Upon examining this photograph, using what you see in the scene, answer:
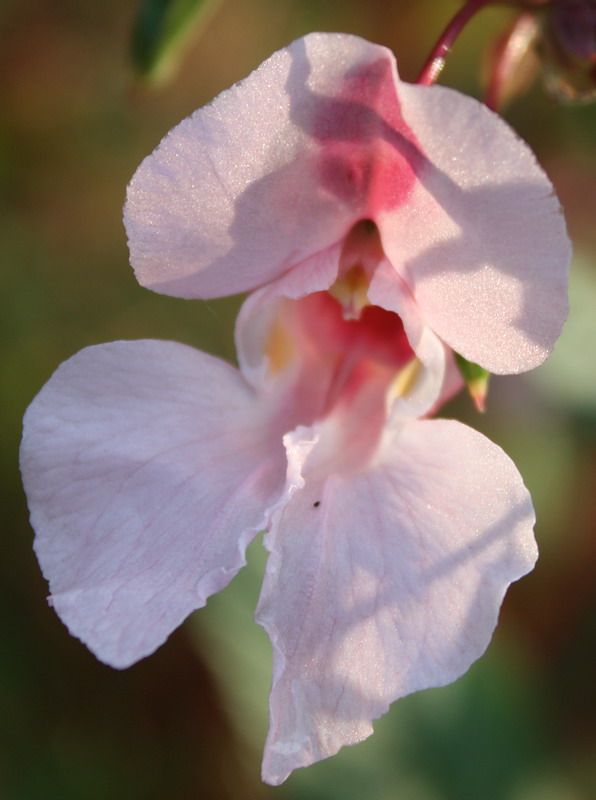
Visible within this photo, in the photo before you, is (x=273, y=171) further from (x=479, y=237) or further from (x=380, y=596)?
(x=380, y=596)

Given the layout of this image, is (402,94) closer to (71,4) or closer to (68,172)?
(68,172)

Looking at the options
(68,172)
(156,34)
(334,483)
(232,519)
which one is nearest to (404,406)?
(334,483)

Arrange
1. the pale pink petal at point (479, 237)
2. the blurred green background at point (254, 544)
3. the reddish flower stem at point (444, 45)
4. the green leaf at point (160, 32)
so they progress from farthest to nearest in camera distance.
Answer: the blurred green background at point (254, 544) → the green leaf at point (160, 32) → the reddish flower stem at point (444, 45) → the pale pink petal at point (479, 237)

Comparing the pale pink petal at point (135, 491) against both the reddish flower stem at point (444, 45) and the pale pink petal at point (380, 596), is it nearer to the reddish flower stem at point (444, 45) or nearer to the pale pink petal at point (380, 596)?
the pale pink petal at point (380, 596)

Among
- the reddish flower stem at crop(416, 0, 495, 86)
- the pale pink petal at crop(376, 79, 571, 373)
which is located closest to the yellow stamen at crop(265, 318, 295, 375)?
the pale pink petal at crop(376, 79, 571, 373)

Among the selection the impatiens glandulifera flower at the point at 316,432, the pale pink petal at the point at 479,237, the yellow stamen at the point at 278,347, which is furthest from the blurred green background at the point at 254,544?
the pale pink petal at the point at 479,237

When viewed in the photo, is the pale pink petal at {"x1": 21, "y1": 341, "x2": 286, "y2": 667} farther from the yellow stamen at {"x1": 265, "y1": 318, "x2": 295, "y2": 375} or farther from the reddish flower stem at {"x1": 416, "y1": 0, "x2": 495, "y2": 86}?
the reddish flower stem at {"x1": 416, "y1": 0, "x2": 495, "y2": 86}
